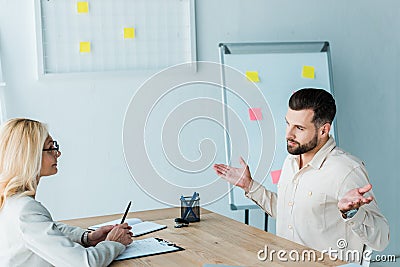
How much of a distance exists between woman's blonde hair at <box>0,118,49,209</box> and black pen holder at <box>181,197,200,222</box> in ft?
2.50

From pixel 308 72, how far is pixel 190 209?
155 cm

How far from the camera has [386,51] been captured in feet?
15.1

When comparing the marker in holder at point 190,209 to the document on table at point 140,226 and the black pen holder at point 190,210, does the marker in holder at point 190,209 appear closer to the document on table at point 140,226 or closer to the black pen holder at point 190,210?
the black pen holder at point 190,210

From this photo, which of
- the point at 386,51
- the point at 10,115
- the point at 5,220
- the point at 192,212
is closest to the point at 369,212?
the point at 192,212

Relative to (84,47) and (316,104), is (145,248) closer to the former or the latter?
(316,104)

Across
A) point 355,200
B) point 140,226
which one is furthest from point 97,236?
point 355,200

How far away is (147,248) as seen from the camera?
2.40 metres

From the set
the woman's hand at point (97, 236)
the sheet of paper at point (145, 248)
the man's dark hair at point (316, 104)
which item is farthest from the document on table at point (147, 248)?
the man's dark hair at point (316, 104)

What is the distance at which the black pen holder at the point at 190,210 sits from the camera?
283 cm

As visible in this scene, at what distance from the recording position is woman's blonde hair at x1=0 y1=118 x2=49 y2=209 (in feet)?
7.25

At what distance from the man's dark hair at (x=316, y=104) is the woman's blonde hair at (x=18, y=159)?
115 centimetres

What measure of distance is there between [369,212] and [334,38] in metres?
2.13

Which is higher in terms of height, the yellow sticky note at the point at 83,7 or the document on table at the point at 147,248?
the yellow sticky note at the point at 83,7

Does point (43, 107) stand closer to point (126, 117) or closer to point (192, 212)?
point (126, 117)
